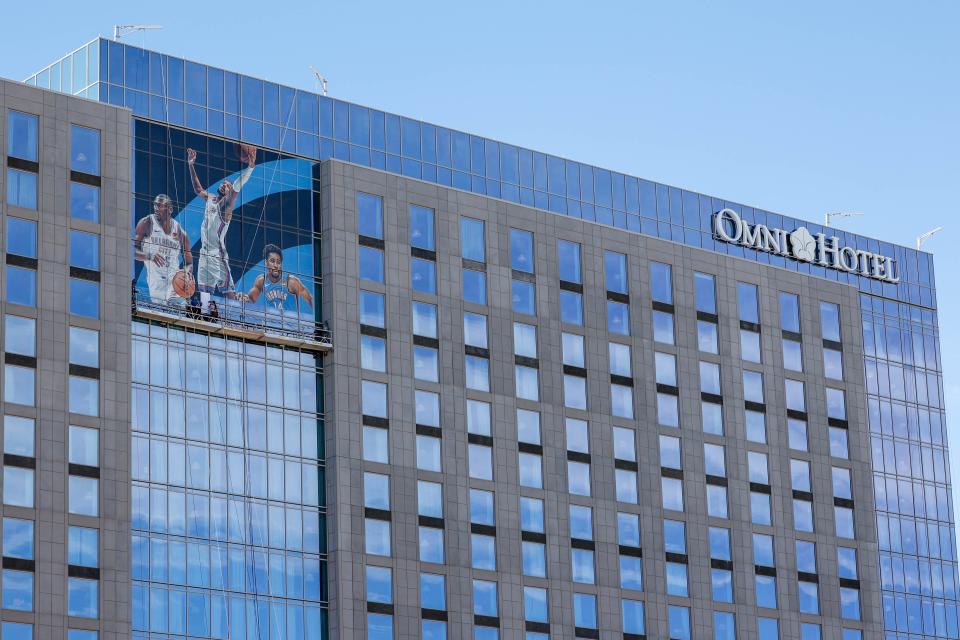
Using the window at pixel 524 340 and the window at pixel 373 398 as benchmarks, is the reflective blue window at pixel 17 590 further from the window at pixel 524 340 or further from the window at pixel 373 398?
the window at pixel 524 340

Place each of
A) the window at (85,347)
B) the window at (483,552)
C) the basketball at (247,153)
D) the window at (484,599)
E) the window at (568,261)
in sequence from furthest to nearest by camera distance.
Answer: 1. the window at (568,261)
2. the window at (483,552)
3. the window at (484,599)
4. the basketball at (247,153)
5. the window at (85,347)

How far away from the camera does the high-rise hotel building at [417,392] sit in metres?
112

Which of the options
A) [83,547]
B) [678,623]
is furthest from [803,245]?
[83,547]

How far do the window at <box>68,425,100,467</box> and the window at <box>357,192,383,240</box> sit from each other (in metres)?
23.0

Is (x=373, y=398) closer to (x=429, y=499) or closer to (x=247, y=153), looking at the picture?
(x=429, y=499)

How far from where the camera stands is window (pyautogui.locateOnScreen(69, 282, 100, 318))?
112188 mm

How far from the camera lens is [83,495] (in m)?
110

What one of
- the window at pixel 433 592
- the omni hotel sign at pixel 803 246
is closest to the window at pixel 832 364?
the omni hotel sign at pixel 803 246

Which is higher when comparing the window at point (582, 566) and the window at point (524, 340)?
the window at point (524, 340)

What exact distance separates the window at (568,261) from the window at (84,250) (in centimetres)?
3359

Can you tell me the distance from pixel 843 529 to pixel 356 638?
4101 cm

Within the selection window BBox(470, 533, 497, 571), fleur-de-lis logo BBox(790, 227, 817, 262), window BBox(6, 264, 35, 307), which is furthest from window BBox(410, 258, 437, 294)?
fleur-de-lis logo BBox(790, 227, 817, 262)

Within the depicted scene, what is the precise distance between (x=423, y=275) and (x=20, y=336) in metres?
27.5

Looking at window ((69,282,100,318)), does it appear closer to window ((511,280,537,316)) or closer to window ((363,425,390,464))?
window ((363,425,390,464))
